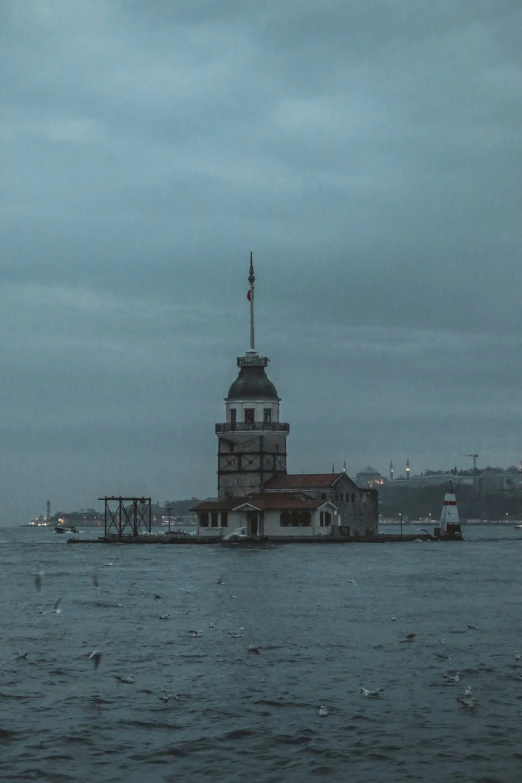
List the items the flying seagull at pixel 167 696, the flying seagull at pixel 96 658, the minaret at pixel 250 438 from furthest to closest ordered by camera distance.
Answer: the minaret at pixel 250 438 < the flying seagull at pixel 96 658 < the flying seagull at pixel 167 696

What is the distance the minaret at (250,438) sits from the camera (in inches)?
4747

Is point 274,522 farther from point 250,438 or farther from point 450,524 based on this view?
point 450,524

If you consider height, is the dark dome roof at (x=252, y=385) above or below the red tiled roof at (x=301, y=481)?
above

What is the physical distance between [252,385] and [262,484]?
10952 mm

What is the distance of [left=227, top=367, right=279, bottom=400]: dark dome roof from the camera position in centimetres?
12275

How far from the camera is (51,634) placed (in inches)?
1658

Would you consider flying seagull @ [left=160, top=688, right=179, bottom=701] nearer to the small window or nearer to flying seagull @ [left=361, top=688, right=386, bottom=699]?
flying seagull @ [left=361, top=688, right=386, bottom=699]

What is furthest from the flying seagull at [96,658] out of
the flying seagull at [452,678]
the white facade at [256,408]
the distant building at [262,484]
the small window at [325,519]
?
the white facade at [256,408]

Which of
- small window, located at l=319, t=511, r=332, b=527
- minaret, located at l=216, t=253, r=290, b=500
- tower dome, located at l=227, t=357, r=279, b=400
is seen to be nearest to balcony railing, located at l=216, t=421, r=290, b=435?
minaret, located at l=216, t=253, r=290, b=500

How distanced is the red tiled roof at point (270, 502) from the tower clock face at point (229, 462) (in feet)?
11.3

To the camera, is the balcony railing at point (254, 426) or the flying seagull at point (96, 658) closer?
the flying seagull at point (96, 658)

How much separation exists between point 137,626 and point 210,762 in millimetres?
21057

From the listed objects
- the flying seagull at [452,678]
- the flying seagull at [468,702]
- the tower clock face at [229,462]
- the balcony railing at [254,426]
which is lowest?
the flying seagull at [468,702]

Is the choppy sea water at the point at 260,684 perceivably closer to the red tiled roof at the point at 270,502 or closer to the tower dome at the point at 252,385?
the red tiled roof at the point at 270,502
